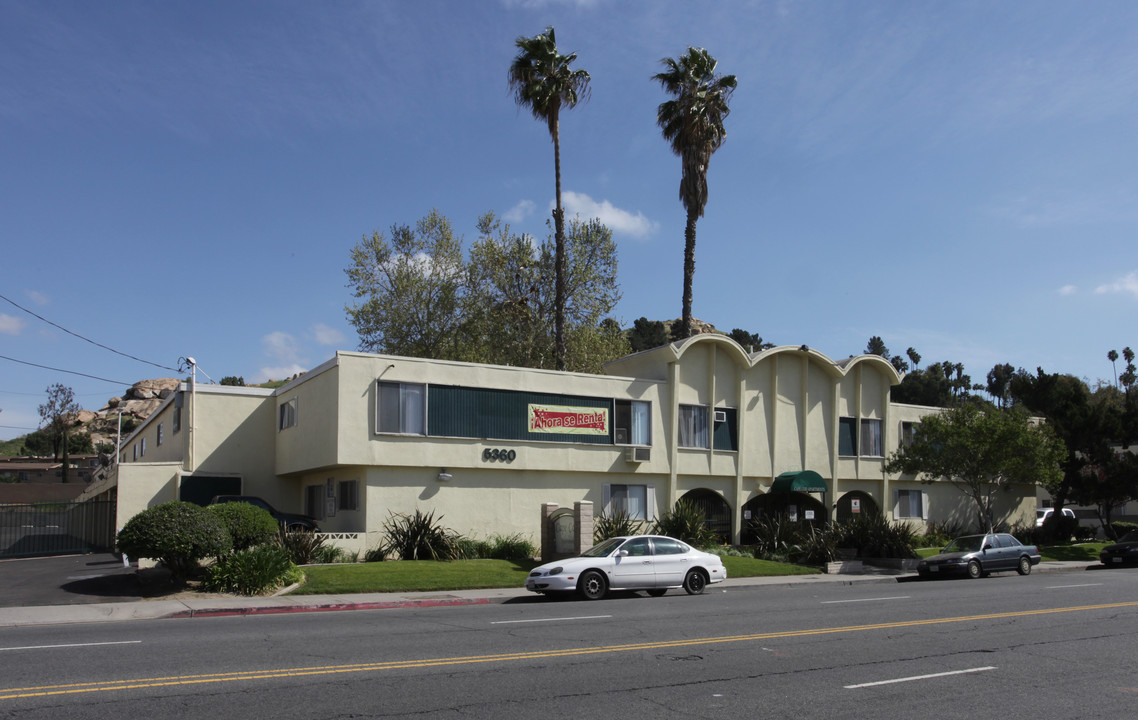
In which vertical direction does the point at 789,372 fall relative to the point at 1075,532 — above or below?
above

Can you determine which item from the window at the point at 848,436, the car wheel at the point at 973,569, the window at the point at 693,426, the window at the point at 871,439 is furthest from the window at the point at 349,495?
the window at the point at 871,439

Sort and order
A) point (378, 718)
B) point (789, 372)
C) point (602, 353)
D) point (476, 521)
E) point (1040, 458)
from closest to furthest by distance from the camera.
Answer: point (378, 718)
point (476, 521)
point (1040, 458)
point (789, 372)
point (602, 353)

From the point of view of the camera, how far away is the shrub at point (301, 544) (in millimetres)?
22734

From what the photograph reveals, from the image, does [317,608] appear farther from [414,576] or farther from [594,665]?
[594,665]

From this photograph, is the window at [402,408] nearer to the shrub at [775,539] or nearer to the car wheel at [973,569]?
the shrub at [775,539]

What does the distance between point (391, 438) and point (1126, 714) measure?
20304 millimetres

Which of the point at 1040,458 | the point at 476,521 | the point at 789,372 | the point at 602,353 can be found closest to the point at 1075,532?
the point at 1040,458

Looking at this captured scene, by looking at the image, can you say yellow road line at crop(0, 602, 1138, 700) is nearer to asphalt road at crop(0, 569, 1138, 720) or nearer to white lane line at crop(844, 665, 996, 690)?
asphalt road at crop(0, 569, 1138, 720)

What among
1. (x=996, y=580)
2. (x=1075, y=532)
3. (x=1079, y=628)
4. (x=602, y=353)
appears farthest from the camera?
(x=602, y=353)

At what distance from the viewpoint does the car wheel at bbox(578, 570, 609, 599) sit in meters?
18.4

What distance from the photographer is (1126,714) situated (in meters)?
7.83

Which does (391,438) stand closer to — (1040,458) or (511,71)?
(511,71)

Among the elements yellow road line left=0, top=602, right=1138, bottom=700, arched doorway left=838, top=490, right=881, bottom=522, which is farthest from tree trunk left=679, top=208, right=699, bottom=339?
yellow road line left=0, top=602, right=1138, bottom=700

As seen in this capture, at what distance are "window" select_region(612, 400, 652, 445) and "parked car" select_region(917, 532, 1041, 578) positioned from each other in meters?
9.38
